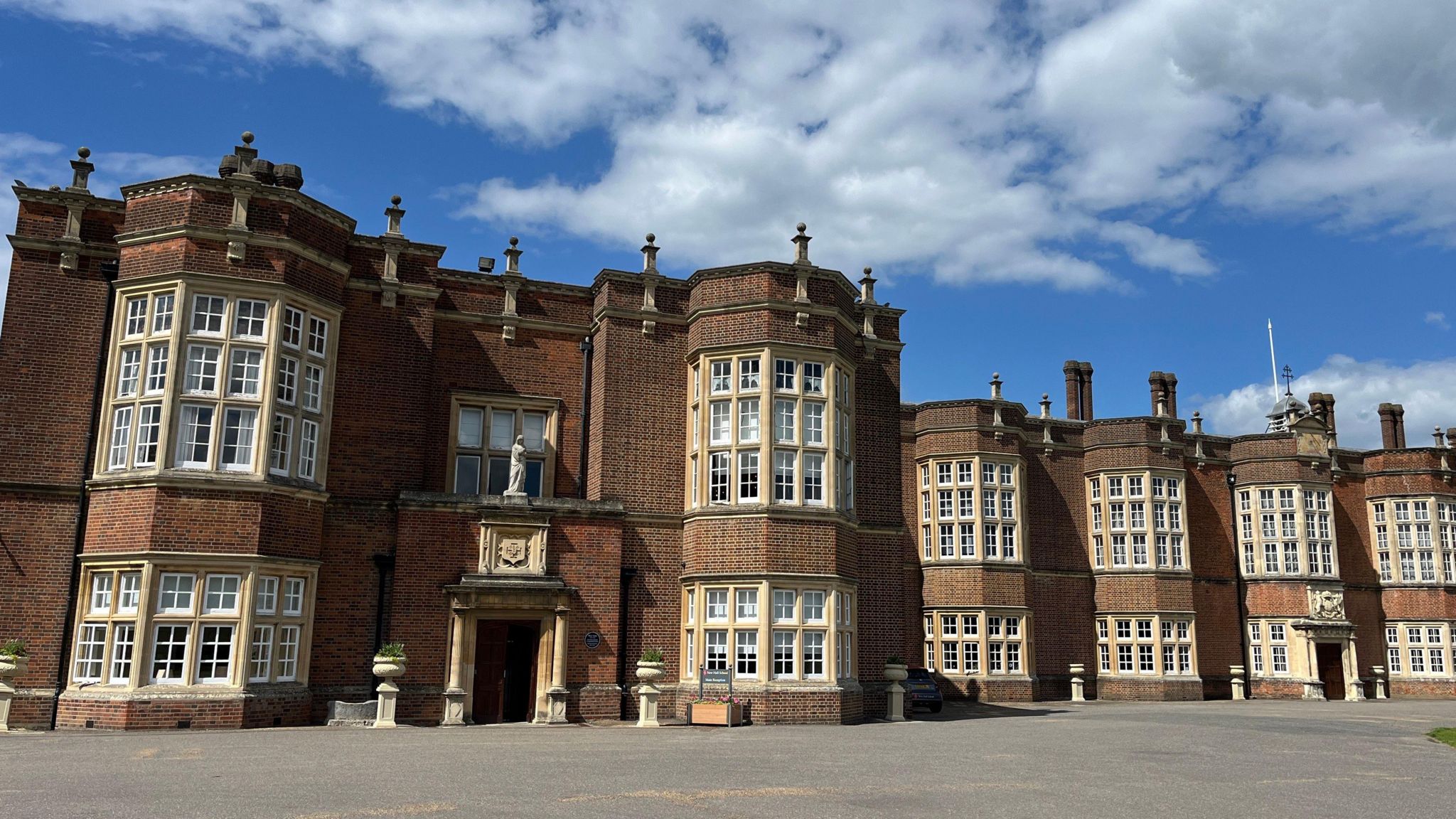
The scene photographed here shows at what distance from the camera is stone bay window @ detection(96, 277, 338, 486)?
18078 mm

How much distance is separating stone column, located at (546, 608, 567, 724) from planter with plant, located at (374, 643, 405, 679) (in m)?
2.82

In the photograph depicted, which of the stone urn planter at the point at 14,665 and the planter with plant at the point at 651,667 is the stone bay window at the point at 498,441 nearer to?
the planter with plant at the point at 651,667

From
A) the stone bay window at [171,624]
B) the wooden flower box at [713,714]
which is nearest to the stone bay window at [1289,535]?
the wooden flower box at [713,714]

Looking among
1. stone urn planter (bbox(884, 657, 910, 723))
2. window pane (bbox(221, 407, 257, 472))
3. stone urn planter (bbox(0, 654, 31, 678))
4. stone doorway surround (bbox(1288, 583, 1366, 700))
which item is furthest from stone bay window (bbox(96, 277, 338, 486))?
stone doorway surround (bbox(1288, 583, 1366, 700))

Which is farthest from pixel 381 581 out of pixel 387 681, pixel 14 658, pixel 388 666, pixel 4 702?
pixel 4 702

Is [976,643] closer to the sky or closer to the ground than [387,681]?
closer to the sky

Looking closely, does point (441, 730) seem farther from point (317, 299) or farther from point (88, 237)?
point (88, 237)

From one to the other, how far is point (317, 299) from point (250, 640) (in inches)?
242

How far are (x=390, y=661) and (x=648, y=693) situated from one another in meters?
4.60

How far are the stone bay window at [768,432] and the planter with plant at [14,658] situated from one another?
38.9 feet

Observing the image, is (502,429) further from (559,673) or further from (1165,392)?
(1165,392)

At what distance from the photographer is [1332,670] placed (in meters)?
37.1

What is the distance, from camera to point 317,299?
64.3 feet

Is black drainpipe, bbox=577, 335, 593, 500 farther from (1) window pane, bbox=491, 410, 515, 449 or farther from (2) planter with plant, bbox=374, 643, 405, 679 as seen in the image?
(2) planter with plant, bbox=374, 643, 405, 679
